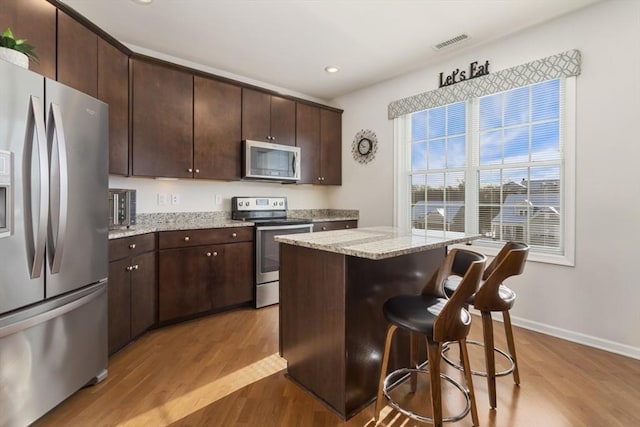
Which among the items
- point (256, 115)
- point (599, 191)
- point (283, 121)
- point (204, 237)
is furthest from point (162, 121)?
point (599, 191)

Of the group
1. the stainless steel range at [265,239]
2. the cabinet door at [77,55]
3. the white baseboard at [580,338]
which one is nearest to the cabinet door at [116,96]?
the cabinet door at [77,55]

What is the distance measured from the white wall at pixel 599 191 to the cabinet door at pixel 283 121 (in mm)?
2294

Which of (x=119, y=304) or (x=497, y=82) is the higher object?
(x=497, y=82)

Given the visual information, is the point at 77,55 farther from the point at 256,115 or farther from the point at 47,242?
the point at 256,115

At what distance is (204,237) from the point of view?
2932 millimetres

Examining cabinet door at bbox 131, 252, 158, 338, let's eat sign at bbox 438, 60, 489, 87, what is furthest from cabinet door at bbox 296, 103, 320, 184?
cabinet door at bbox 131, 252, 158, 338

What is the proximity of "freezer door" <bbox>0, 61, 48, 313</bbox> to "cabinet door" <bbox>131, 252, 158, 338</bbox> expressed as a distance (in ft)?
3.06

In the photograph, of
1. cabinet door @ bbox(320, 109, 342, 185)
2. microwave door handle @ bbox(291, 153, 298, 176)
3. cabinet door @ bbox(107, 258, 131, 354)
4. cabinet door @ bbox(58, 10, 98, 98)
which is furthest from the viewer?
cabinet door @ bbox(320, 109, 342, 185)

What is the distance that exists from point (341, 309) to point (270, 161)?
2360mm

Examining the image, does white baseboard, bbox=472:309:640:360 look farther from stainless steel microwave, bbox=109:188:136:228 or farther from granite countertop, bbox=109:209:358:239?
stainless steel microwave, bbox=109:188:136:228

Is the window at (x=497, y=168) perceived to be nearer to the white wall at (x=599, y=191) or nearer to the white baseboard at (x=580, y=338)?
the white wall at (x=599, y=191)

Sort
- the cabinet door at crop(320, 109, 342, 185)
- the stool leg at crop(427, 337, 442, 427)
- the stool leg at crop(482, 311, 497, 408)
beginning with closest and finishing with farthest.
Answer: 1. the stool leg at crop(427, 337, 442, 427)
2. the stool leg at crop(482, 311, 497, 408)
3. the cabinet door at crop(320, 109, 342, 185)

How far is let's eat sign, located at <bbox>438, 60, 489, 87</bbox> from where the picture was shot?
304 centimetres

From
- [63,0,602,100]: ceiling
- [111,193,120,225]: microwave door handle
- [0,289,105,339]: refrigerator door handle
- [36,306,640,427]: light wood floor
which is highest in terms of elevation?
[63,0,602,100]: ceiling
